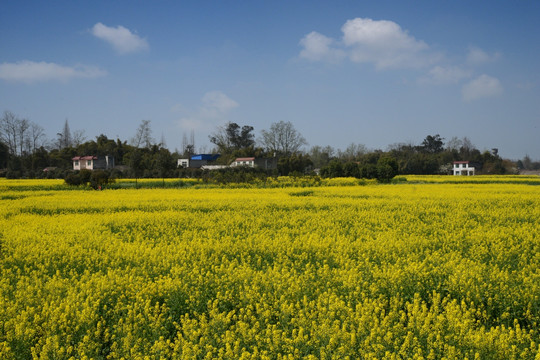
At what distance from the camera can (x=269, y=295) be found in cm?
528

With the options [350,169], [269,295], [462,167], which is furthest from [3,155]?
[462,167]

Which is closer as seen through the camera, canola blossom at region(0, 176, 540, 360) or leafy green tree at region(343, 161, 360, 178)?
canola blossom at region(0, 176, 540, 360)

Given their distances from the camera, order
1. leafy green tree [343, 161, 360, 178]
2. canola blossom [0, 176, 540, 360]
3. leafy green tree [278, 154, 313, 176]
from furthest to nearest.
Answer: leafy green tree [278, 154, 313, 176] < leafy green tree [343, 161, 360, 178] < canola blossom [0, 176, 540, 360]

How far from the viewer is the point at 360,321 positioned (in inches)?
171

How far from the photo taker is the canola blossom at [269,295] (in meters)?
4.09

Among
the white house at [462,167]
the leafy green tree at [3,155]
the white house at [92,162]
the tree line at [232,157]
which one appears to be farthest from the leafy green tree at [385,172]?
the leafy green tree at [3,155]

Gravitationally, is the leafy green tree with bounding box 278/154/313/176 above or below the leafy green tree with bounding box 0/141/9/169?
below

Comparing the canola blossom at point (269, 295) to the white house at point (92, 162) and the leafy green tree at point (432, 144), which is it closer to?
the white house at point (92, 162)

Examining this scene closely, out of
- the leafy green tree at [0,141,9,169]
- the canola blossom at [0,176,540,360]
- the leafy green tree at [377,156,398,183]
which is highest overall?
the leafy green tree at [0,141,9,169]

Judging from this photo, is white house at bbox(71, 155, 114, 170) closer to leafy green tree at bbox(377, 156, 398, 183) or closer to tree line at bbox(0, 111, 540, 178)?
tree line at bbox(0, 111, 540, 178)

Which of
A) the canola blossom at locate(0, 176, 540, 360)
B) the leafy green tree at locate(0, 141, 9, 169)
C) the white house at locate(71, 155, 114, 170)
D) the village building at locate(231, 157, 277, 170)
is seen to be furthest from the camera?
the village building at locate(231, 157, 277, 170)

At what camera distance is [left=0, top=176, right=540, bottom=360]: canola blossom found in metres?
4.09

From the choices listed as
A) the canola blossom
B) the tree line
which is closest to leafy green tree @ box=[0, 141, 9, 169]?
the tree line

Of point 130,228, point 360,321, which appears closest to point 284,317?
point 360,321
